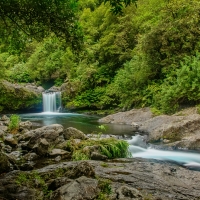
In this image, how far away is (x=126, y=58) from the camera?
23.8 m

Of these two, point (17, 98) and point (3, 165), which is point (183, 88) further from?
point (17, 98)

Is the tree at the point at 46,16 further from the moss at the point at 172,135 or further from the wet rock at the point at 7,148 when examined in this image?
the moss at the point at 172,135

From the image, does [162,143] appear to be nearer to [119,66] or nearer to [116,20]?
[119,66]

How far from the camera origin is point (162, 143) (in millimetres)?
10961

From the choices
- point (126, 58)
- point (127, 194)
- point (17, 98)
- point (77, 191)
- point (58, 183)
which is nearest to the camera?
point (77, 191)

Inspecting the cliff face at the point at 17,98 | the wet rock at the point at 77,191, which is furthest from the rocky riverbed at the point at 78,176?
the cliff face at the point at 17,98

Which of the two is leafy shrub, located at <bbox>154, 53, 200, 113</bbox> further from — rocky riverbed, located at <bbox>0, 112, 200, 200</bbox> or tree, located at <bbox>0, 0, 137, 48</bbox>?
tree, located at <bbox>0, 0, 137, 48</bbox>

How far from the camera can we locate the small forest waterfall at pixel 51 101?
2412cm

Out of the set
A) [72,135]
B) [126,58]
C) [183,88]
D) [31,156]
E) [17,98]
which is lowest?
[31,156]

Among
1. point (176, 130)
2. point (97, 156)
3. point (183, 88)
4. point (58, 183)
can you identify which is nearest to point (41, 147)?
point (97, 156)

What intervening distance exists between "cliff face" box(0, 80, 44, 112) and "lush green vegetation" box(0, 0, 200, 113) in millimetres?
1793

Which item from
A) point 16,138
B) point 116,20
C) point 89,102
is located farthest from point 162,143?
point 116,20

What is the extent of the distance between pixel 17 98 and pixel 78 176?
1911 cm

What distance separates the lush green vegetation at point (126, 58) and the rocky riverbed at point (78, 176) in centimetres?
275
